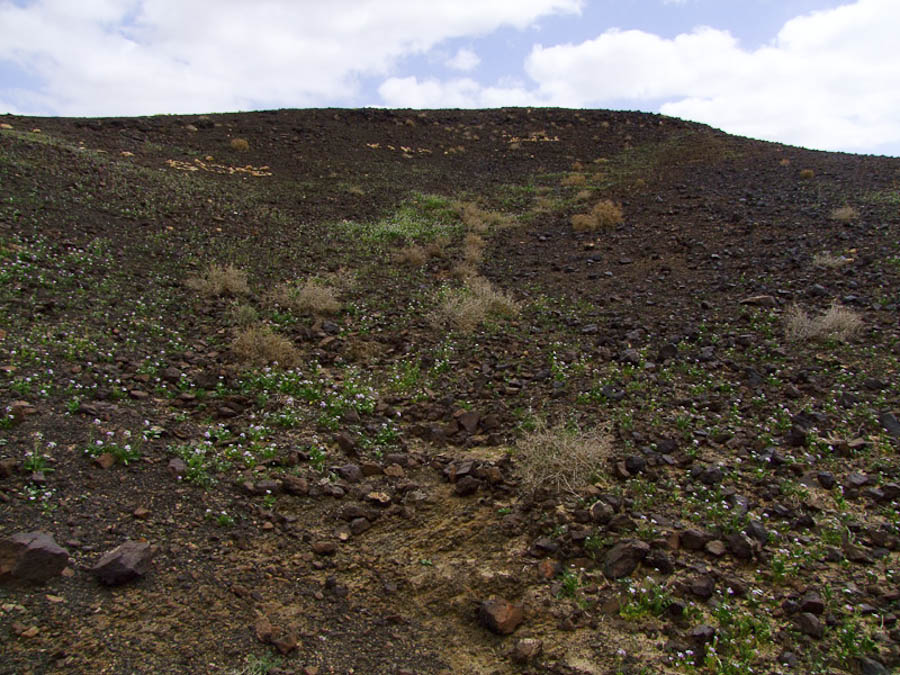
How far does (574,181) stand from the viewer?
1905 centimetres

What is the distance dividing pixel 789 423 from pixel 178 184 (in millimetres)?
13538

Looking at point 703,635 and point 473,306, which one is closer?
point 703,635

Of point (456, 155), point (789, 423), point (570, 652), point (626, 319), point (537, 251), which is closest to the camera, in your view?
point (570, 652)

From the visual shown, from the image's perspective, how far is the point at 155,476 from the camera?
13.2ft

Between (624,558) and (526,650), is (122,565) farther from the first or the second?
(624,558)

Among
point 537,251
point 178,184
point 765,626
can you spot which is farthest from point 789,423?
point 178,184

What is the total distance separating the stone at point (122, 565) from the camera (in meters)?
3.04

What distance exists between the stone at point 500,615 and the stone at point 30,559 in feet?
8.00

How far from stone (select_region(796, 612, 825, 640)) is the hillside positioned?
0.01m

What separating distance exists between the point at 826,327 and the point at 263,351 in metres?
6.94

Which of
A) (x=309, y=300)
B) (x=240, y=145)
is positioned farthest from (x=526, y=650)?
(x=240, y=145)

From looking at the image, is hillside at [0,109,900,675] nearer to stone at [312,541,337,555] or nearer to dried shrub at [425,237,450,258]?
stone at [312,541,337,555]

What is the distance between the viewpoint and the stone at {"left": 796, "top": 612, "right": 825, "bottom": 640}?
2.94 m

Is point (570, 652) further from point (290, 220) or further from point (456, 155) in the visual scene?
point (456, 155)
